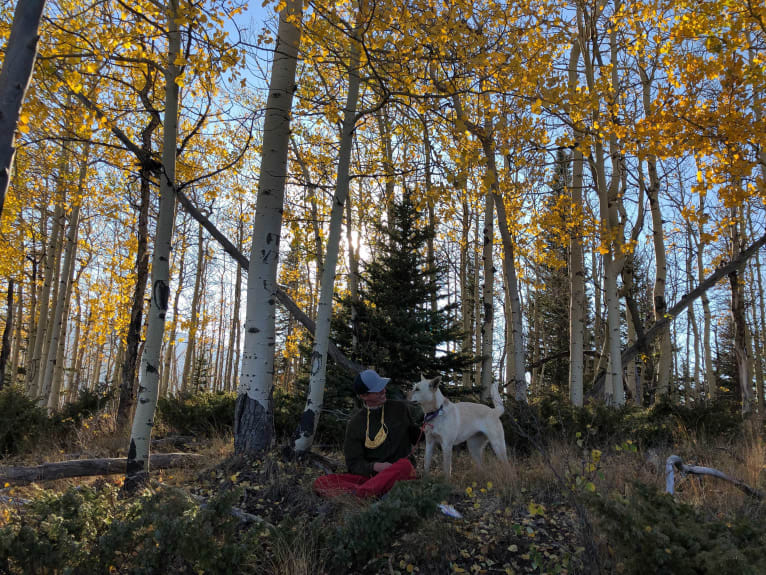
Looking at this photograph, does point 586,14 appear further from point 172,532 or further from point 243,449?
point 172,532

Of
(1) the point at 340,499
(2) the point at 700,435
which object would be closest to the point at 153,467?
(1) the point at 340,499

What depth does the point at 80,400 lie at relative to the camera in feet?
27.7

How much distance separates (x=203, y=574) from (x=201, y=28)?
4.58m

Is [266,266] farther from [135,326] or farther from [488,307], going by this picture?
[488,307]

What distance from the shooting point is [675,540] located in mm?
2334

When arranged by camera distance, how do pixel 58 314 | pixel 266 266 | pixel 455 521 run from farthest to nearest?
pixel 58 314
pixel 266 266
pixel 455 521

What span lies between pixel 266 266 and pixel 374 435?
2.23 m

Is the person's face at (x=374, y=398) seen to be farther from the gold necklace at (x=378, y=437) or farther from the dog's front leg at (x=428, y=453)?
the dog's front leg at (x=428, y=453)

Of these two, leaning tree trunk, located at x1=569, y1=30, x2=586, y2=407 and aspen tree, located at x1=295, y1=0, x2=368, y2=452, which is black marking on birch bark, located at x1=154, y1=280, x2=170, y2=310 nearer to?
aspen tree, located at x1=295, y1=0, x2=368, y2=452

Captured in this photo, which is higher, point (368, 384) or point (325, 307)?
point (325, 307)

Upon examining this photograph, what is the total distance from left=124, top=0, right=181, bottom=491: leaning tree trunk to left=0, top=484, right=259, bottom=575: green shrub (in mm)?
1437

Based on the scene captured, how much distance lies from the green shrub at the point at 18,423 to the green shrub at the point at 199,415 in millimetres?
1940

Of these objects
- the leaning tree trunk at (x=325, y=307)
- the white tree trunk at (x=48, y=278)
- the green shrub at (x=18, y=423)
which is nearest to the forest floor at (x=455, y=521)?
the leaning tree trunk at (x=325, y=307)

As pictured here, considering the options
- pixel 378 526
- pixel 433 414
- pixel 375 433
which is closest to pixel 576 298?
pixel 433 414
